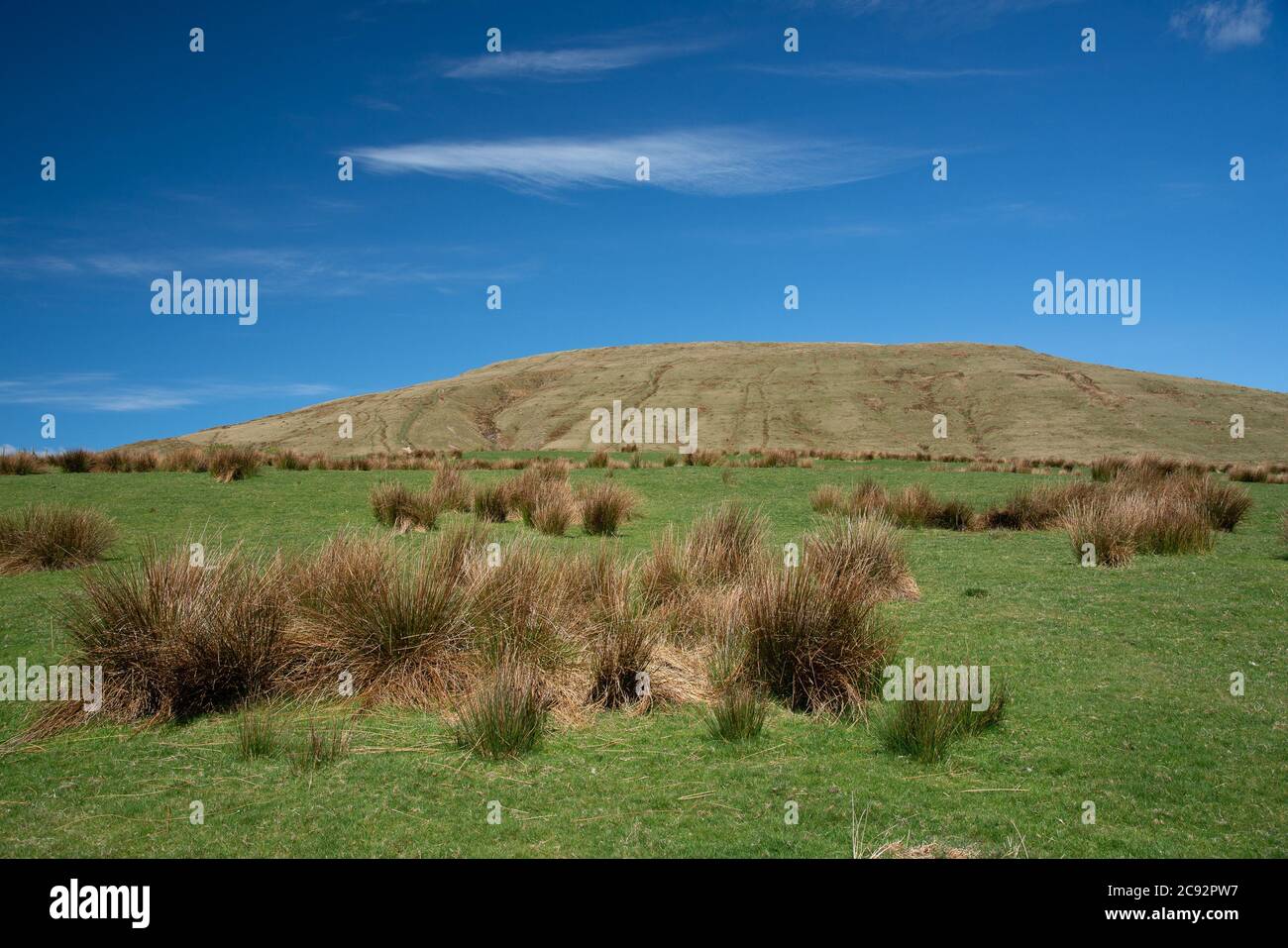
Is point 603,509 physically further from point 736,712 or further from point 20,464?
point 20,464

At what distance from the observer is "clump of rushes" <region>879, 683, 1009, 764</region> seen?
5336mm

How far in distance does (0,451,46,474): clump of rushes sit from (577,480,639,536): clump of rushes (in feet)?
44.7

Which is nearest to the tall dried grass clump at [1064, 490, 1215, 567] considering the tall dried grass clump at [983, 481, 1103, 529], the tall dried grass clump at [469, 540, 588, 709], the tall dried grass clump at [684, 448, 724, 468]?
the tall dried grass clump at [983, 481, 1103, 529]

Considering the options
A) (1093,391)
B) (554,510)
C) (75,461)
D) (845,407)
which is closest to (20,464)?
(75,461)

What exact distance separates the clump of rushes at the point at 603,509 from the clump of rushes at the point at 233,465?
887cm

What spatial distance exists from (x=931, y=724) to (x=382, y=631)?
13.8 feet

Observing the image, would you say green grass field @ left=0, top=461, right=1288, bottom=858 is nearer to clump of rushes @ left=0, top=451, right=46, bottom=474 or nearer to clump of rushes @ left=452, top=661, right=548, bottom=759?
clump of rushes @ left=452, top=661, right=548, bottom=759

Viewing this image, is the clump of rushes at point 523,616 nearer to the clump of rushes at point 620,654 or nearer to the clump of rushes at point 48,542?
the clump of rushes at point 620,654

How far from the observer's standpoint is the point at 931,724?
536 centimetres
